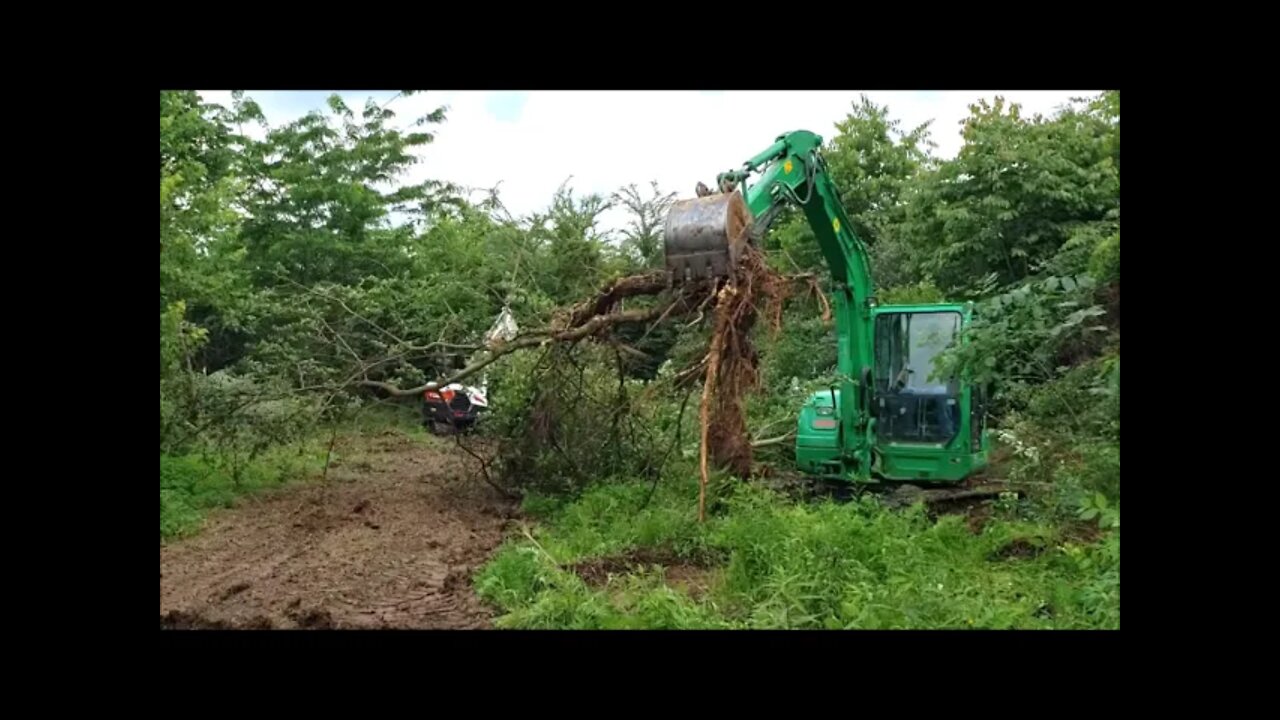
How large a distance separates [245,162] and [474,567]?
1418cm

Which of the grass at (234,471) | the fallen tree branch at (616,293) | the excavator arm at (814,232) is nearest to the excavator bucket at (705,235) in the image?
the excavator arm at (814,232)

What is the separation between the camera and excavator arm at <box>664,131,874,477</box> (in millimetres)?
5914

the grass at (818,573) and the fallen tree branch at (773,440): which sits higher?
the fallen tree branch at (773,440)

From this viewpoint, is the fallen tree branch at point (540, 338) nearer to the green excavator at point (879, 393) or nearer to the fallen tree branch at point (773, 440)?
the green excavator at point (879, 393)

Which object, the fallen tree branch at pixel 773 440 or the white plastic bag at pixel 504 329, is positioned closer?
the white plastic bag at pixel 504 329

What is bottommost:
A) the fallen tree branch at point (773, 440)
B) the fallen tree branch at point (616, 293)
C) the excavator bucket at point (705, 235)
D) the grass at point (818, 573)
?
the grass at point (818, 573)

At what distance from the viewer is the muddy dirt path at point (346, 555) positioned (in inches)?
213

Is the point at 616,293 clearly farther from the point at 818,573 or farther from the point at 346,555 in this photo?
the point at 818,573

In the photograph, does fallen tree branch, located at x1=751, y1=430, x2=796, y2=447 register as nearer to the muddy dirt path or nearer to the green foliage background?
the green foliage background

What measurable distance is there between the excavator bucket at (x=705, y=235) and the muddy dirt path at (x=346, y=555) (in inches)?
105

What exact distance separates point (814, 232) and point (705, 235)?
212 centimetres

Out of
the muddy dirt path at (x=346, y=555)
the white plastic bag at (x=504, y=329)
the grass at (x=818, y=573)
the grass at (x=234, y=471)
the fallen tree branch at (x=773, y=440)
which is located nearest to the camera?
the grass at (x=818, y=573)

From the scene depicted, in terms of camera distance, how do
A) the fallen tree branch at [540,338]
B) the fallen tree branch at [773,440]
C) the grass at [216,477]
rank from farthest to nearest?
the fallen tree branch at [773,440] → the grass at [216,477] → the fallen tree branch at [540,338]
